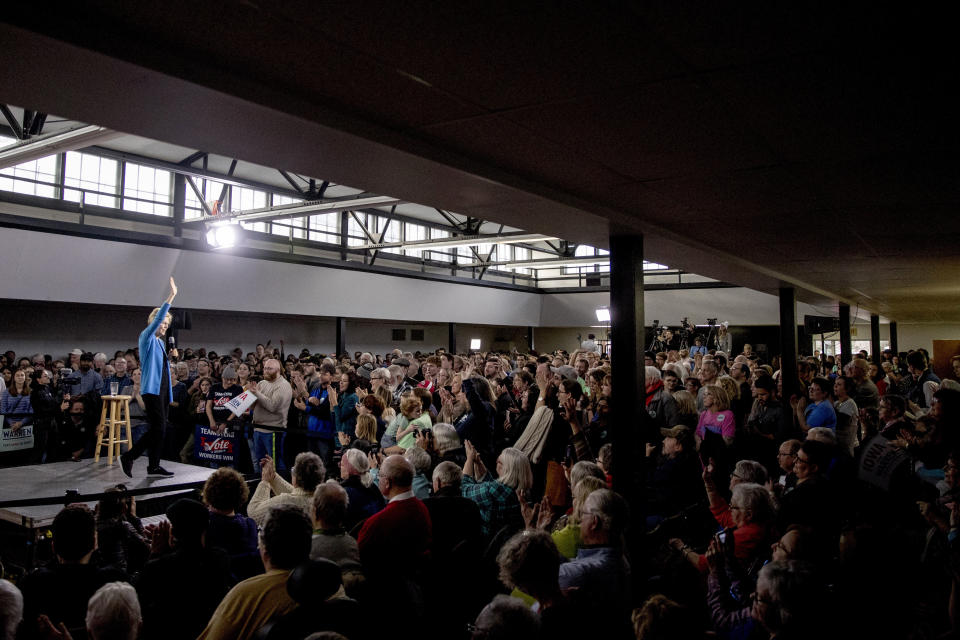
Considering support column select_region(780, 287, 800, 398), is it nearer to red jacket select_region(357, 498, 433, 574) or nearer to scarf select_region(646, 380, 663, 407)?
scarf select_region(646, 380, 663, 407)

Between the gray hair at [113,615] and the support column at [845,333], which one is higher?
the support column at [845,333]

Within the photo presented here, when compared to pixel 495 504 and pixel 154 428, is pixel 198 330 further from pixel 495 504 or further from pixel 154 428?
pixel 495 504

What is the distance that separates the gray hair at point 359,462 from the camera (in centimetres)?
351

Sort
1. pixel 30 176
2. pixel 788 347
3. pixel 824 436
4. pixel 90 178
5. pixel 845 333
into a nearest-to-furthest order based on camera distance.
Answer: pixel 824 436 < pixel 788 347 < pixel 30 176 < pixel 90 178 < pixel 845 333

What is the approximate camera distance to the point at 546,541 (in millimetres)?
2199

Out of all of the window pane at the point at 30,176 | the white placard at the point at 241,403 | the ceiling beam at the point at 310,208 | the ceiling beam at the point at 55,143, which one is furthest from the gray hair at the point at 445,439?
the window pane at the point at 30,176

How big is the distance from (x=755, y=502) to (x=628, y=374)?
1.42m

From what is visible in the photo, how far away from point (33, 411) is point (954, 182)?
30.0 ft

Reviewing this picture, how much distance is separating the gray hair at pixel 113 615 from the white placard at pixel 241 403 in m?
3.97

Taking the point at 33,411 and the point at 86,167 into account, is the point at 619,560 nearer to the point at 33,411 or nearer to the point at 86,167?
the point at 33,411

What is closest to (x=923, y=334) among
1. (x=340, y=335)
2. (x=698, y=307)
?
(x=698, y=307)

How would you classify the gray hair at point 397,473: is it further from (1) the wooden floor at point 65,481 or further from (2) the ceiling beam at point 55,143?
(2) the ceiling beam at point 55,143

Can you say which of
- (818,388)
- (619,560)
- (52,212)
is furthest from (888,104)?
(52,212)

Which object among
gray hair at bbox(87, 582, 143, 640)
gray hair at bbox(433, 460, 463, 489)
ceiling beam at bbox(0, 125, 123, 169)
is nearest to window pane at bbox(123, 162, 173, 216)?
ceiling beam at bbox(0, 125, 123, 169)
